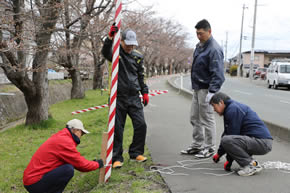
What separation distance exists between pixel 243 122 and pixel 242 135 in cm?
19

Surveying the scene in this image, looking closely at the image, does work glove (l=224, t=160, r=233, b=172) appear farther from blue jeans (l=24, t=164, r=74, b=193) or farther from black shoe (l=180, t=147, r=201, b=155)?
blue jeans (l=24, t=164, r=74, b=193)

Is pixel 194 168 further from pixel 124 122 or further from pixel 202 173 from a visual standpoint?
pixel 124 122

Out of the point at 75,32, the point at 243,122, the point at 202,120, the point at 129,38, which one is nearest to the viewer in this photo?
the point at 243,122

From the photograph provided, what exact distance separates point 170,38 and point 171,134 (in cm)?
4776

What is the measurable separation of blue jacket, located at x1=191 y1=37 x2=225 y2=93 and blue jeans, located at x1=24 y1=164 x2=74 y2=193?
2.47 meters

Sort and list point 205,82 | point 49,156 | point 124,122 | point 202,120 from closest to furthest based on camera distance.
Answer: point 49,156
point 124,122
point 205,82
point 202,120

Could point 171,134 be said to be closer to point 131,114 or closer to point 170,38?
point 131,114

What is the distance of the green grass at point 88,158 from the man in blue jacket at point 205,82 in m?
1.02

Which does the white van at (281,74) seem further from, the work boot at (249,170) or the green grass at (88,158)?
the work boot at (249,170)

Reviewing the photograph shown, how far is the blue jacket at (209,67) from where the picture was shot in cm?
455

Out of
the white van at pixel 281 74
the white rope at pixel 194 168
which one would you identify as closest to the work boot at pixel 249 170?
the white rope at pixel 194 168

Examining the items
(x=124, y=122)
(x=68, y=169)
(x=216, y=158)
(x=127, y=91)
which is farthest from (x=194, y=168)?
(x=68, y=169)

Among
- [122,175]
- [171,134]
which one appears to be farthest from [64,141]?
[171,134]

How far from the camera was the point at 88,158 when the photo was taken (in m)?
5.96
